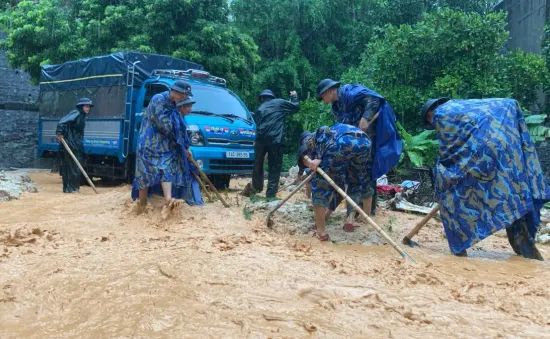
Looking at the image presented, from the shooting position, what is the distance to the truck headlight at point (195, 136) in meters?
8.29

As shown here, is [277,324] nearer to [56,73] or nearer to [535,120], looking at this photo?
[535,120]

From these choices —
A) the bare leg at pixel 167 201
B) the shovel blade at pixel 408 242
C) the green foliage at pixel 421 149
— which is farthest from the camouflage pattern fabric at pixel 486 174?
the green foliage at pixel 421 149

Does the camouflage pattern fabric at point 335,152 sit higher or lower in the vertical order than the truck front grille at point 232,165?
higher

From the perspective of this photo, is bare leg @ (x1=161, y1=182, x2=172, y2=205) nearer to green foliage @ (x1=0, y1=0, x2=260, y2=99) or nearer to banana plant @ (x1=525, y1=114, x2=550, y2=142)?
banana plant @ (x1=525, y1=114, x2=550, y2=142)

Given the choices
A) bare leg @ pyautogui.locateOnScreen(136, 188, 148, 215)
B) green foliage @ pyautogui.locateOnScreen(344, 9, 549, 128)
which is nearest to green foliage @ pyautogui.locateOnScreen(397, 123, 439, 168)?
green foliage @ pyautogui.locateOnScreen(344, 9, 549, 128)

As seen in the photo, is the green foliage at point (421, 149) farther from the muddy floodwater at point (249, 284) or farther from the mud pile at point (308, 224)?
the muddy floodwater at point (249, 284)

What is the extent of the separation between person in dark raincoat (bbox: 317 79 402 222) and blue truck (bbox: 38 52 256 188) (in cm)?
331

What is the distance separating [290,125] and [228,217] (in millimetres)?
11455

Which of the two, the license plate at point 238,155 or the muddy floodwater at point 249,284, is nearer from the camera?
the muddy floodwater at point 249,284

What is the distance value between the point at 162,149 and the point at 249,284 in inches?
114

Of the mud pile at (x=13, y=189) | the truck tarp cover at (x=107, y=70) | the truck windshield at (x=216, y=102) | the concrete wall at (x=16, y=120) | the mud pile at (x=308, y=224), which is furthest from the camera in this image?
the concrete wall at (x=16, y=120)

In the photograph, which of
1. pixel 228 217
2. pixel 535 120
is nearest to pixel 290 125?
pixel 535 120

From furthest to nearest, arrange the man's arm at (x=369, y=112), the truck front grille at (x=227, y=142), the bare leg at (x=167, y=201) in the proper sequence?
the truck front grille at (x=227, y=142) < the bare leg at (x=167, y=201) < the man's arm at (x=369, y=112)

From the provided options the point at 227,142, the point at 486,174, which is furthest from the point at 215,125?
the point at 486,174
